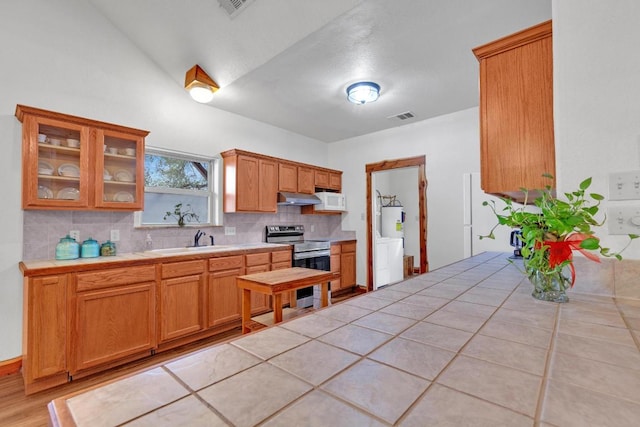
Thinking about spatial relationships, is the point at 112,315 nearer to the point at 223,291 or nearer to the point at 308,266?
the point at 223,291

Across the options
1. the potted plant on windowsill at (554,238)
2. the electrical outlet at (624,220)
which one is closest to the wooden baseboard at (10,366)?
the potted plant on windowsill at (554,238)

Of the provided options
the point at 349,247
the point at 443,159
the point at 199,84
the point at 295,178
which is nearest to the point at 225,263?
the point at 295,178

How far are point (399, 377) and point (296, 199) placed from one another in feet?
12.4

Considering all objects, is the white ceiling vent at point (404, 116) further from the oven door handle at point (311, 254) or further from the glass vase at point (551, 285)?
the glass vase at point (551, 285)

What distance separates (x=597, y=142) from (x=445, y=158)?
2.95 metres

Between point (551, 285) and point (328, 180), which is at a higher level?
point (328, 180)

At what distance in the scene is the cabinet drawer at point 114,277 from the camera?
218cm

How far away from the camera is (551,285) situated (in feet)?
3.51

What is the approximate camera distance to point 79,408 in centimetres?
47

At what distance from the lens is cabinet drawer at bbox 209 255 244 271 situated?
9.86 feet

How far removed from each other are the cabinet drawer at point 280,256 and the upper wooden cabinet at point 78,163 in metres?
1.56

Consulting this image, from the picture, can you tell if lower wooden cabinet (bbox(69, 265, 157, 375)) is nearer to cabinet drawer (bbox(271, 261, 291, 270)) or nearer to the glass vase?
cabinet drawer (bbox(271, 261, 291, 270))

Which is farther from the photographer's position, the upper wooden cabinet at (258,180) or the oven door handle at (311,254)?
the oven door handle at (311,254)

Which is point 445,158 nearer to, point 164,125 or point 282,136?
point 282,136
